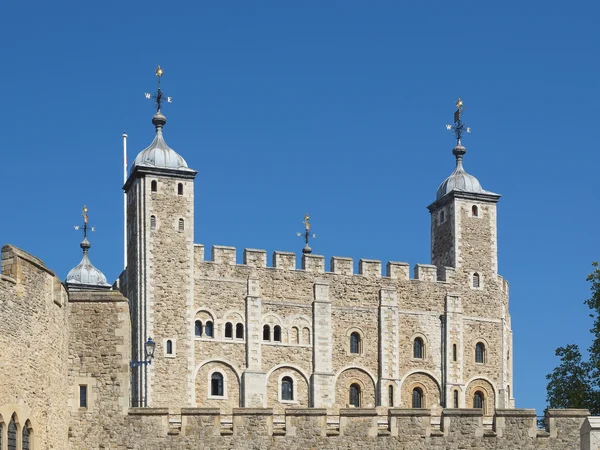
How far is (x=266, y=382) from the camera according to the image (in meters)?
65.3

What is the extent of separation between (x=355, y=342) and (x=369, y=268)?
3.56 m

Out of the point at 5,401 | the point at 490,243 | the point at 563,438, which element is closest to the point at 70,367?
the point at 5,401

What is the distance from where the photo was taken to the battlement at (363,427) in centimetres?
2958

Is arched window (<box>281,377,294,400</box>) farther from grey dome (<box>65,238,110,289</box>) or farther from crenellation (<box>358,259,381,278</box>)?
grey dome (<box>65,238,110,289</box>)

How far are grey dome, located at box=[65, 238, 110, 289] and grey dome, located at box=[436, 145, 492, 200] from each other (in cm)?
1817

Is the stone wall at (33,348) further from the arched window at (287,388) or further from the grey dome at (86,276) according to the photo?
the grey dome at (86,276)

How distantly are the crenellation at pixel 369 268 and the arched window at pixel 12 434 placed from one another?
44.8 m

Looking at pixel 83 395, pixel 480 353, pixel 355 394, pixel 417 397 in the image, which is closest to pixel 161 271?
pixel 355 394

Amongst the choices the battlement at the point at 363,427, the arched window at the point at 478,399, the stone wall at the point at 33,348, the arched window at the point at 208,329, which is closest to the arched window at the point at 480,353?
the arched window at the point at 478,399

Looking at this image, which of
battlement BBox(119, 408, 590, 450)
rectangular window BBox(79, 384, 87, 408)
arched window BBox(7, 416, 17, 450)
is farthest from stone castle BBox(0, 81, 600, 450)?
arched window BBox(7, 416, 17, 450)

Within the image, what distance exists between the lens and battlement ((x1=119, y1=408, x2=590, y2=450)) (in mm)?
29578

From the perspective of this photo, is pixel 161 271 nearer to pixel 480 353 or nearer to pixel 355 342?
pixel 355 342

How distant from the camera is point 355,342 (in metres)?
68.1

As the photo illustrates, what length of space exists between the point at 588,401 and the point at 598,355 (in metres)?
1.55
